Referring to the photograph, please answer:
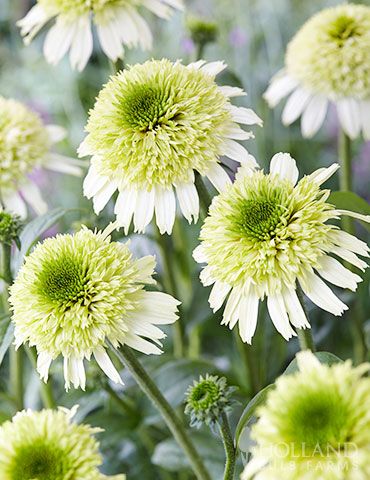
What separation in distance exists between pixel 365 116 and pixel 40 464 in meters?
0.49

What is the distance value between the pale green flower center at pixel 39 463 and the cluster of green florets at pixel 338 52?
476 mm

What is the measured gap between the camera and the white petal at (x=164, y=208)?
50cm

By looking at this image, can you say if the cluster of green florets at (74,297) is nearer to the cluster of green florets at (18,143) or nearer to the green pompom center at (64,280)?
the green pompom center at (64,280)

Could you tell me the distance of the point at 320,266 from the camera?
1.44ft

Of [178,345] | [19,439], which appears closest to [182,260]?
[178,345]

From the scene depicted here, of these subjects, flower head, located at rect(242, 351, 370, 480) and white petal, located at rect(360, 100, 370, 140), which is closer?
flower head, located at rect(242, 351, 370, 480)

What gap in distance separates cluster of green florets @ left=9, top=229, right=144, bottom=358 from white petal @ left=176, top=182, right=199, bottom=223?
56 millimetres

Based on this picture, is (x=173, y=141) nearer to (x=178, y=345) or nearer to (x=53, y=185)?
(x=178, y=345)

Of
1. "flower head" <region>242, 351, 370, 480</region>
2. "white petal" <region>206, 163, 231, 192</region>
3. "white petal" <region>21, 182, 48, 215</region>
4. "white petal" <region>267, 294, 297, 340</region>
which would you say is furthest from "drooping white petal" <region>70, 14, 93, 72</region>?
"flower head" <region>242, 351, 370, 480</region>

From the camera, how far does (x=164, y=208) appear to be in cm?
50

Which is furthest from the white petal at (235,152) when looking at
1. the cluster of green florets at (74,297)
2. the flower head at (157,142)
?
the cluster of green florets at (74,297)

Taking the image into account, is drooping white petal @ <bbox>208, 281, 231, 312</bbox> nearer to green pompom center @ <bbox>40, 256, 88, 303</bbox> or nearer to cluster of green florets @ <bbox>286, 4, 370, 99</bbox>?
green pompom center @ <bbox>40, 256, 88, 303</bbox>

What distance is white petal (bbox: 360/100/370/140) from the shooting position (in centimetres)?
73

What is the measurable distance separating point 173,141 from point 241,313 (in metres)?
0.12
